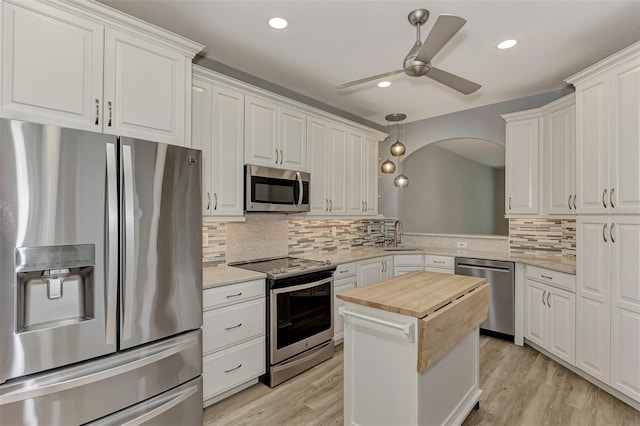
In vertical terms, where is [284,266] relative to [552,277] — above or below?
above

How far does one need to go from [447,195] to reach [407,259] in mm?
2685

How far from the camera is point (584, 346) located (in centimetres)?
280

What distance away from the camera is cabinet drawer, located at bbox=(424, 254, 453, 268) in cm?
412

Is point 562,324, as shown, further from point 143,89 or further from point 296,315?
point 143,89

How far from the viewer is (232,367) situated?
99.3 inches

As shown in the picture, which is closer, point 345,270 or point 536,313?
point 536,313

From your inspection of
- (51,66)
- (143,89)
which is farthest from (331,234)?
(51,66)

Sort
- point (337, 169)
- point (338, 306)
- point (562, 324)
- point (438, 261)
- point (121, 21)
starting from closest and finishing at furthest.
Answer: point (121, 21)
point (562, 324)
point (338, 306)
point (337, 169)
point (438, 261)

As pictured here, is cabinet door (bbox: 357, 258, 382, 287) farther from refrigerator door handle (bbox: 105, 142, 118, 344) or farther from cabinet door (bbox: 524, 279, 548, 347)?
refrigerator door handle (bbox: 105, 142, 118, 344)

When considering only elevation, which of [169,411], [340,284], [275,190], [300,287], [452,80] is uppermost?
[452,80]

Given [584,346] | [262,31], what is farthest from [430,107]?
[584,346]

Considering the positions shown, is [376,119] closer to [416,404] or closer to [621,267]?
[621,267]

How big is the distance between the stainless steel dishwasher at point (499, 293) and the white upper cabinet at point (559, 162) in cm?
82

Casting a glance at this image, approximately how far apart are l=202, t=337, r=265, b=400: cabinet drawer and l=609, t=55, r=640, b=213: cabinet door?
3.06 m
